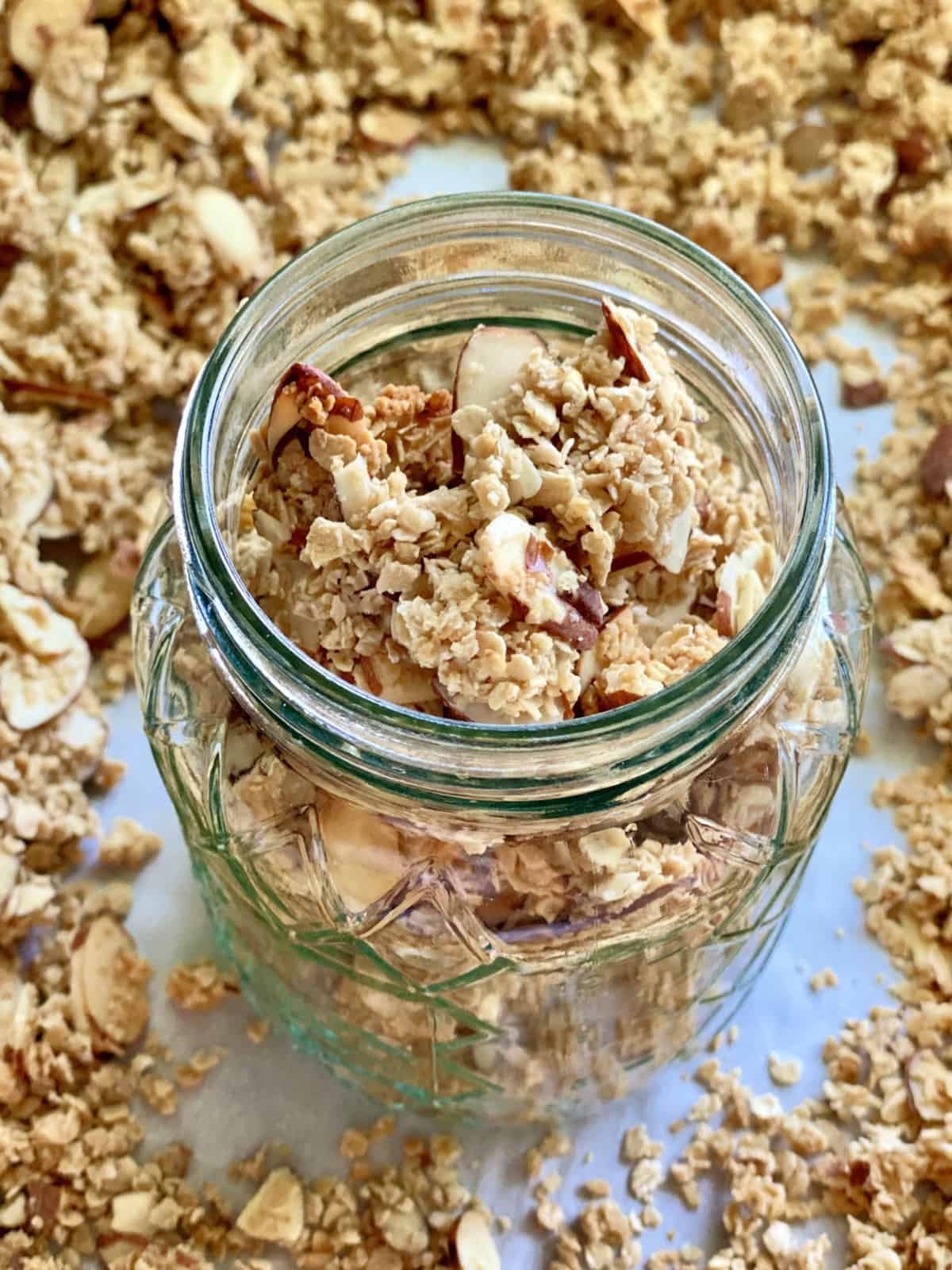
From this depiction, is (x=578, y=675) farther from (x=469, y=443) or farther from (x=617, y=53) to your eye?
(x=617, y=53)

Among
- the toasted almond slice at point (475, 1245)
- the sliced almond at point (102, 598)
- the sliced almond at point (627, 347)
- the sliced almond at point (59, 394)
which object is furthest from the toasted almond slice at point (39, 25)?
the toasted almond slice at point (475, 1245)

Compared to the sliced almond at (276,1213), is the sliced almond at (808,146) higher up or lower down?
higher up

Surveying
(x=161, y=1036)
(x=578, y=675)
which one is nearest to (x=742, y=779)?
(x=578, y=675)

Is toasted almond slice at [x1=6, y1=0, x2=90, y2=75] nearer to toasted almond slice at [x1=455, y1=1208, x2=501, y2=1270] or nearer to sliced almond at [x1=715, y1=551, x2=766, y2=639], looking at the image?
sliced almond at [x1=715, y1=551, x2=766, y2=639]

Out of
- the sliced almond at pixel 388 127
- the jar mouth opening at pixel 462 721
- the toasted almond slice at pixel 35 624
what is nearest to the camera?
the jar mouth opening at pixel 462 721

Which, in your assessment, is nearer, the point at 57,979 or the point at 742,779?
the point at 742,779

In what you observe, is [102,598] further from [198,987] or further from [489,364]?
[489,364]

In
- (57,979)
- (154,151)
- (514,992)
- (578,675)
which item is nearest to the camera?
(578,675)

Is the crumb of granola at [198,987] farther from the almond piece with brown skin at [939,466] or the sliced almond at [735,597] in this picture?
the almond piece with brown skin at [939,466]
